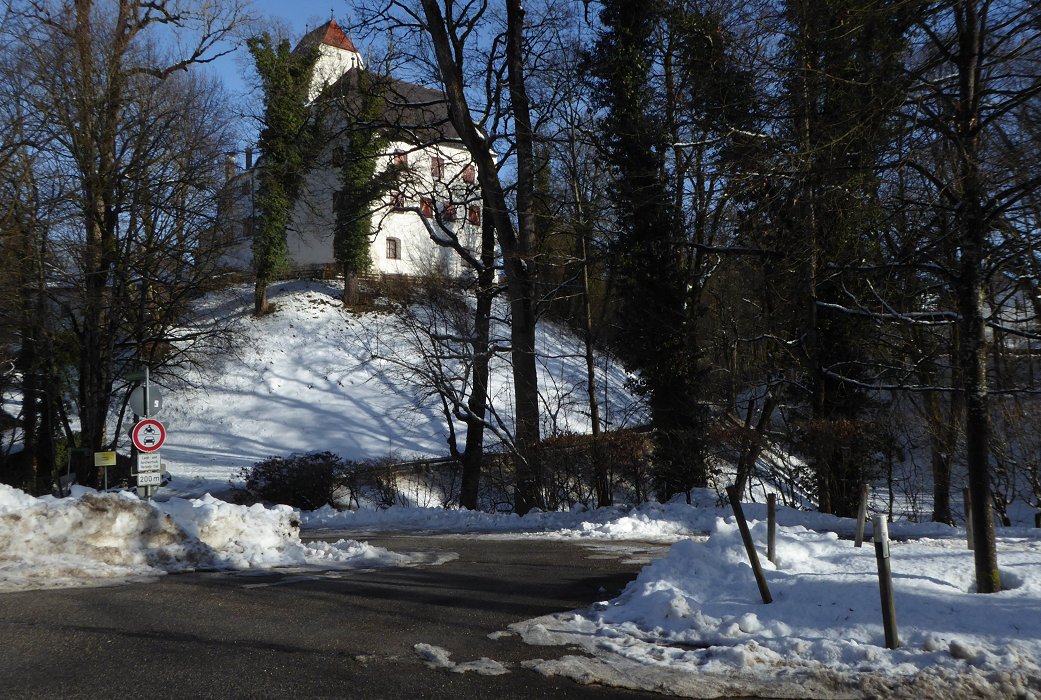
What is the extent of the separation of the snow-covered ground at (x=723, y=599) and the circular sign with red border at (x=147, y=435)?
10.8 ft

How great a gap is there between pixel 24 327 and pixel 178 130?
686cm

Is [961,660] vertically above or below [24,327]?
below

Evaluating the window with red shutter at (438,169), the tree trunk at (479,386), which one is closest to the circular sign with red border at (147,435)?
the tree trunk at (479,386)

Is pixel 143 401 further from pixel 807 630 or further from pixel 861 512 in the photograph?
pixel 807 630

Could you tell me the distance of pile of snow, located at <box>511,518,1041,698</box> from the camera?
19.7ft

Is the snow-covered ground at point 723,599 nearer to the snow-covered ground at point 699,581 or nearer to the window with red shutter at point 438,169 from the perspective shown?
the snow-covered ground at point 699,581

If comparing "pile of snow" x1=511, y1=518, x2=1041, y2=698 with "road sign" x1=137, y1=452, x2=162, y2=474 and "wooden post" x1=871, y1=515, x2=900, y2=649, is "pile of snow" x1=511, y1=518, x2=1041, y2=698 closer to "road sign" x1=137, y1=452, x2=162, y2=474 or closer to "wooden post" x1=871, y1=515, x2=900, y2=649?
"wooden post" x1=871, y1=515, x2=900, y2=649

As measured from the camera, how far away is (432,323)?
25.2 metres

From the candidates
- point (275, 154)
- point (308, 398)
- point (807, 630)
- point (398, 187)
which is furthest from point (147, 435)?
point (308, 398)

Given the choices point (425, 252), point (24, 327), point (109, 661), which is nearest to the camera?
point (109, 661)

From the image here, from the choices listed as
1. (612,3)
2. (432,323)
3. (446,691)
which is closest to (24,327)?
(432,323)

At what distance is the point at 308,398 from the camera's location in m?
38.6

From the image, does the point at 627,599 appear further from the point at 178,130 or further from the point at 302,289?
the point at 302,289

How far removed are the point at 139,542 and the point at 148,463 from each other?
16.2 feet
